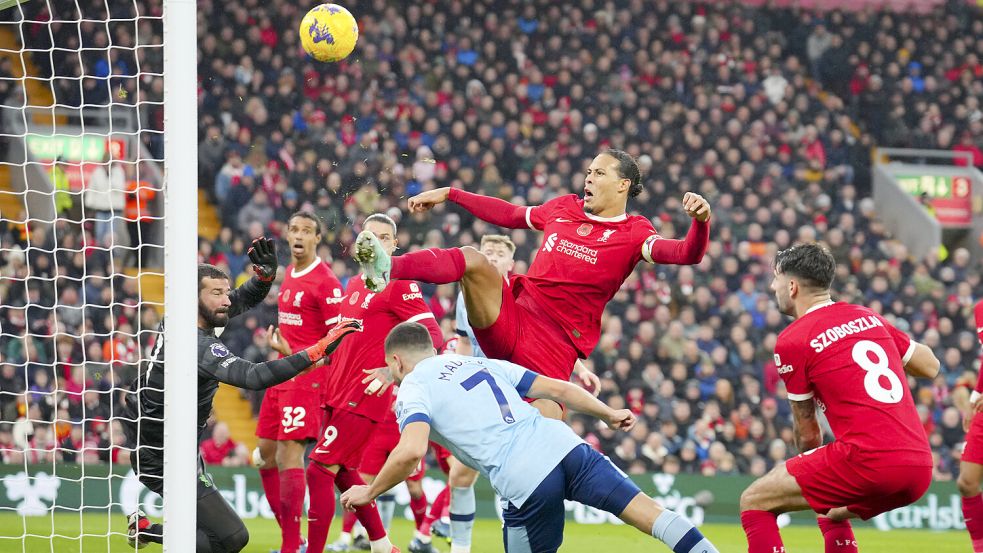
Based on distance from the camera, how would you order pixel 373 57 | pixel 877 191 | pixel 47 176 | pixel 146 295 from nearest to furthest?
pixel 146 295, pixel 47 176, pixel 373 57, pixel 877 191

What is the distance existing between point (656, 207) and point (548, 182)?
158 cm

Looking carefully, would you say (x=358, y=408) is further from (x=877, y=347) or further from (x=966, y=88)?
(x=966, y=88)

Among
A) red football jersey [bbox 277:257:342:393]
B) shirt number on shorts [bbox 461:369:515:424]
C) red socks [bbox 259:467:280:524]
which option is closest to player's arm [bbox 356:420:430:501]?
shirt number on shorts [bbox 461:369:515:424]

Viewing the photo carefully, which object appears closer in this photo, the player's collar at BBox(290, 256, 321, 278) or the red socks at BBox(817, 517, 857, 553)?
the red socks at BBox(817, 517, 857, 553)

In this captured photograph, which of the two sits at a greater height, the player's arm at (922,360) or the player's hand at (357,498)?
the player's arm at (922,360)

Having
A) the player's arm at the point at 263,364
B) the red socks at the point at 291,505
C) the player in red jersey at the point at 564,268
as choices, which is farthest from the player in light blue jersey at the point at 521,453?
the red socks at the point at 291,505

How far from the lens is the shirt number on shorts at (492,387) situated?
5781mm

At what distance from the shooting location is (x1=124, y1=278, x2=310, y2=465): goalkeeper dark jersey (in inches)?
249

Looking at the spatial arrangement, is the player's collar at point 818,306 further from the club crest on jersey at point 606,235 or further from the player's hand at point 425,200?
the player's hand at point 425,200

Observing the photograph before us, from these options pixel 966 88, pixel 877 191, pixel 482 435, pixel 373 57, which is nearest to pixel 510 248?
pixel 482 435

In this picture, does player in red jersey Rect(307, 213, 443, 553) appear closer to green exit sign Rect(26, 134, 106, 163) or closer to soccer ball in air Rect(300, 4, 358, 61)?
soccer ball in air Rect(300, 4, 358, 61)

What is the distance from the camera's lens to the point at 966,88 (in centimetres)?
2128

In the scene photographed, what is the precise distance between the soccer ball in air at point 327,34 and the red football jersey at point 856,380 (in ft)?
11.6

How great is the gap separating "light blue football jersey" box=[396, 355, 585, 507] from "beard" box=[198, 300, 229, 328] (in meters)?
1.56
